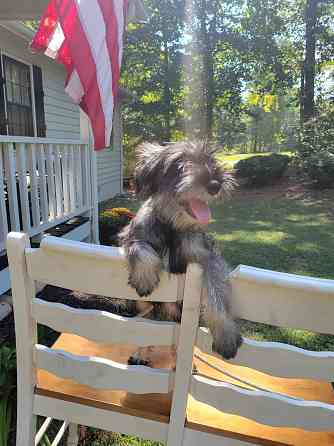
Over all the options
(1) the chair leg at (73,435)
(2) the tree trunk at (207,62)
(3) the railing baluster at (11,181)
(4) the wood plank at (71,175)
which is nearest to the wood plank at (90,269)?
(1) the chair leg at (73,435)

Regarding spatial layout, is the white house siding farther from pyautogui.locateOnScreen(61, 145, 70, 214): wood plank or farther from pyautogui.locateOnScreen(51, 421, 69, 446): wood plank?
pyautogui.locateOnScreen(51, 421, 69, 446): wood plank

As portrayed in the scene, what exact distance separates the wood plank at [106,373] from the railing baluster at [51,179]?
11.0ft

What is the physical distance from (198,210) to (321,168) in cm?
1031

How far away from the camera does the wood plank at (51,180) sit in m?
4.37

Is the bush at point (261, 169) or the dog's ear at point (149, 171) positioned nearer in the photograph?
the dog's ear at point (149, 171)

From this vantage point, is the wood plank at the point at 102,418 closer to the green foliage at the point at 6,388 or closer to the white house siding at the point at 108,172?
the green foliage at the point at 6,388

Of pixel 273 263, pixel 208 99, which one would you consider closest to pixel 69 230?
pixel 273 263

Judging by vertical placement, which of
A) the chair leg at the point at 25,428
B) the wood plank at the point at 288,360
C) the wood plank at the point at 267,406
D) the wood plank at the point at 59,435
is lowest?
the wood plank at the point at 59,435

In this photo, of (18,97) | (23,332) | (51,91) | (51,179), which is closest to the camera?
(23,332)

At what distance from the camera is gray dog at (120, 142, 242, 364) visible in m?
1.45

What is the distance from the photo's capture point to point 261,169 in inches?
469

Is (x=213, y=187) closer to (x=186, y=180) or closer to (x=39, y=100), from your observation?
(x=186, y=180)

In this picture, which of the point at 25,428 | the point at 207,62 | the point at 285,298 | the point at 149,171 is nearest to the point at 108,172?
the point at 207,62

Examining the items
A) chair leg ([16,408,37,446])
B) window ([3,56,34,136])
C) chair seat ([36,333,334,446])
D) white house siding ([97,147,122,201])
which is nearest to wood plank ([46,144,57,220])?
window ([3,56,34,136])
